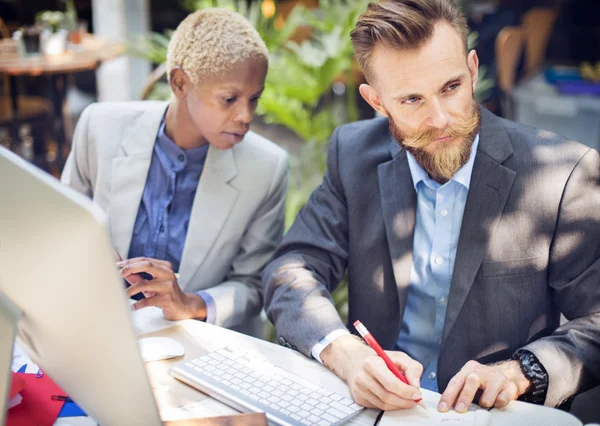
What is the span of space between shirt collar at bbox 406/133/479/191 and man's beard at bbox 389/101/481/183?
28 millimetres

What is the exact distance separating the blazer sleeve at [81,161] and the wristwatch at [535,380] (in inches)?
55.5

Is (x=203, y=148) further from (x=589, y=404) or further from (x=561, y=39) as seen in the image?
(x=561, y=39)

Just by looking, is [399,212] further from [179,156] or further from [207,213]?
[179,156]

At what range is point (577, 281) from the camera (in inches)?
62.5

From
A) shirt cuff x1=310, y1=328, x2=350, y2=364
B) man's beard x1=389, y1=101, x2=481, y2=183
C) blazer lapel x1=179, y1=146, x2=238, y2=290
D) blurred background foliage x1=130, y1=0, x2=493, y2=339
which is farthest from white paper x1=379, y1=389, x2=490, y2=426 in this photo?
blurred background foliage x1=130, y1=0, x2=493, y2=339

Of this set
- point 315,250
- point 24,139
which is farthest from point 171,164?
point 24,139

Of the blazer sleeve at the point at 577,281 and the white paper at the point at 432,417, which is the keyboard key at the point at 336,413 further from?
the blazer sleeve at the point at 577,281

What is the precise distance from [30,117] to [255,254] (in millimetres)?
4002

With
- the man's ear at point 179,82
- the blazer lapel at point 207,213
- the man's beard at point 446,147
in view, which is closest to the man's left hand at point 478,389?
the man's beard at point 446,147

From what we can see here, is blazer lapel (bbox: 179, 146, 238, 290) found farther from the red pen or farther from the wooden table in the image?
the wooden table

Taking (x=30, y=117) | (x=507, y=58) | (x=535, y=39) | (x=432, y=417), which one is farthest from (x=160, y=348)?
(x=535, y=39)

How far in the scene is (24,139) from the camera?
632 cm

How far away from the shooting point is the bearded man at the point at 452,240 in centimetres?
156

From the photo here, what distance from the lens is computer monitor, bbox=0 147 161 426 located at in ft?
2.68
